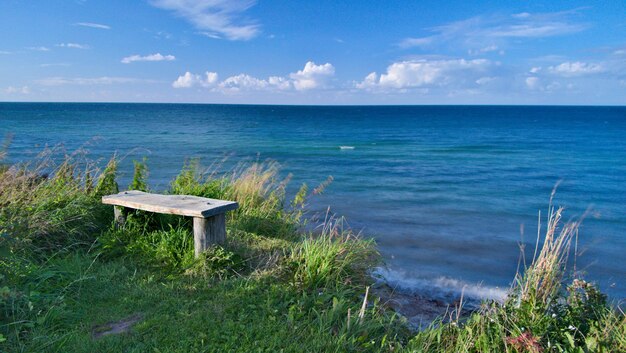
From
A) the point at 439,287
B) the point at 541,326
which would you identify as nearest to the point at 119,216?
the point at 439,287

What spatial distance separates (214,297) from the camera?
13.6 ft

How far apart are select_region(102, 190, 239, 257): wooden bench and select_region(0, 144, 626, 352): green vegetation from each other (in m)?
0.19

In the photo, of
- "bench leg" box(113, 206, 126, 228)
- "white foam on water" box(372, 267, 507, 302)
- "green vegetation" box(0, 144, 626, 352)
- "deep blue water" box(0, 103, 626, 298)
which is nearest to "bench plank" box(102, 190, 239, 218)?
"bench leg" box(113, 206, 126, 228)

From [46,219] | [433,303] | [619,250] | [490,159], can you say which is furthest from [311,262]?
[490,159]

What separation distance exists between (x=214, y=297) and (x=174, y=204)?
159 centimetres

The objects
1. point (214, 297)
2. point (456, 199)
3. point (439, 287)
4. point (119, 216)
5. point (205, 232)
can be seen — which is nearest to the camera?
point (214, 297)

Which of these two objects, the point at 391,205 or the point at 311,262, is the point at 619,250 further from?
the point at 311,262

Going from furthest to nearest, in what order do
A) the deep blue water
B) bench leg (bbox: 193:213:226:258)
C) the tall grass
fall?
the deep blue water → bench leg (bbox: 193:213:226:258) → the tall grass

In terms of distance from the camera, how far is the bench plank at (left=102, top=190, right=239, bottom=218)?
4871 mm

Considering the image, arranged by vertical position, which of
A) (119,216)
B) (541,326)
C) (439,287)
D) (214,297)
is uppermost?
(119,216)

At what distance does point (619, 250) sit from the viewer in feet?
28.8

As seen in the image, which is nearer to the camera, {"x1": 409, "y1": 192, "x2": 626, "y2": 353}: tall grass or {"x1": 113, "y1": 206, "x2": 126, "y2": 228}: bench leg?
{"x1": 409, "y1": 192, "x2": 626, "y2": 353}: tall grass

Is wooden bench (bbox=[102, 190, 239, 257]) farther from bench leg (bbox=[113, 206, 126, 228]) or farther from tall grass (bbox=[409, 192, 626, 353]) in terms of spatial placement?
tall grass (bbox=[409, 192, 626, 353])

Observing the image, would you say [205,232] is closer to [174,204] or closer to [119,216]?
[174,204]
